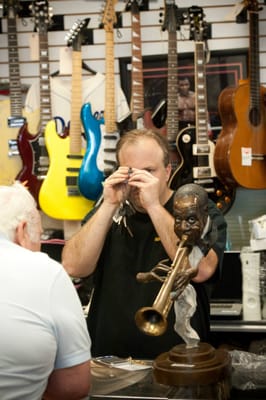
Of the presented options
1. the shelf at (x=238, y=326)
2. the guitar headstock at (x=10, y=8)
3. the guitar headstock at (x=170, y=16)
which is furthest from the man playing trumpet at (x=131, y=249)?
the guitar headstock at (x=10, y=8)

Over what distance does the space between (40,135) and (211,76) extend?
1167 millimetres

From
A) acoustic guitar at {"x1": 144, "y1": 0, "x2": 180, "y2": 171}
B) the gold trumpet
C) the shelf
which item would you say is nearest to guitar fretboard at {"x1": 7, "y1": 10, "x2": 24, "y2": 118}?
acoustic guitar at {"x1": 144, "y1": 0, "x2": 180, "y2": 171}

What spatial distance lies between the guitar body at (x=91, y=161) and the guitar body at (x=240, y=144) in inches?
28.4

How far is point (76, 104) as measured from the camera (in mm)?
4680

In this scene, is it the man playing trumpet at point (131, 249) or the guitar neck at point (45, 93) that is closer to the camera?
the man playing trumpet at point (131, 249)

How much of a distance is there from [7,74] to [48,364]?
3.66 meters

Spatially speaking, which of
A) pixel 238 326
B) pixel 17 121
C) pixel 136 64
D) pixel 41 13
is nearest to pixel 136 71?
pixel 136 64

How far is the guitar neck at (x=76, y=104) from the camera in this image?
4.64 meters

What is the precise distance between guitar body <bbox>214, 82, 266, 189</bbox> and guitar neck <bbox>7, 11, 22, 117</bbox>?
131cm

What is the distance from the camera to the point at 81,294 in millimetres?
3842

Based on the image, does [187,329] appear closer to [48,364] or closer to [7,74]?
[48,364]

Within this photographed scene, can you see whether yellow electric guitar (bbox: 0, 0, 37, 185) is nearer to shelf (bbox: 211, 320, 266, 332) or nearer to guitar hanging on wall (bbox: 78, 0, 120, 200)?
guitar hanging on wall (bbox: 78, 0, 120, 200)

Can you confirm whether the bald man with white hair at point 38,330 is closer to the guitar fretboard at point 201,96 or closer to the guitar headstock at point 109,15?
the guitar fretboard at point 201,96

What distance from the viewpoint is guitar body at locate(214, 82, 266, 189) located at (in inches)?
174
